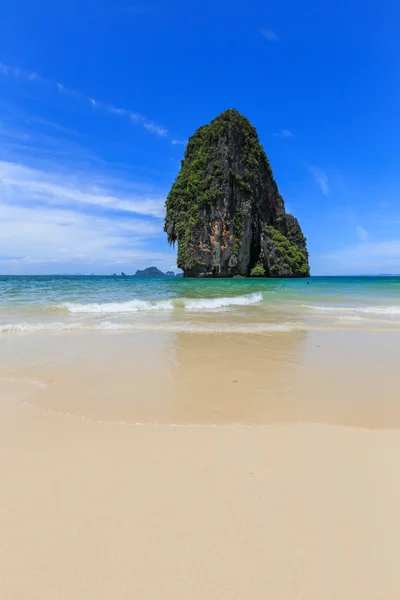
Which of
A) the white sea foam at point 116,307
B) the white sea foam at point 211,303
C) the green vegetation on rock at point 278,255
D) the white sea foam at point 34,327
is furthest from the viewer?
the green vegetation on rock at point 278,255

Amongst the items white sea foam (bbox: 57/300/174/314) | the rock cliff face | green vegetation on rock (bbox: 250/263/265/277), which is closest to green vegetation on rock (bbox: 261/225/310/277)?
the rock cliff face

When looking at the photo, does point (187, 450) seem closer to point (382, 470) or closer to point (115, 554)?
point (115, 554)

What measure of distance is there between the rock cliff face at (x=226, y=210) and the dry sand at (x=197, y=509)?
47.3m

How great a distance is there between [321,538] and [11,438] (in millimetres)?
2350

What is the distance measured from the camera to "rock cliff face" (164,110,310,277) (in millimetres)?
49750

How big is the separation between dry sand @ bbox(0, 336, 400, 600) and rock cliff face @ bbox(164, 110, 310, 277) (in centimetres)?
4731

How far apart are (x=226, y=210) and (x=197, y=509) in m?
50.5

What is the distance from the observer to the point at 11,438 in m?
2.53

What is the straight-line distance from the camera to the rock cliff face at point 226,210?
163 ft

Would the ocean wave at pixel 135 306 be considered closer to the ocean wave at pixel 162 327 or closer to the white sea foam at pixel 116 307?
the white sea foam at pixel 116 307

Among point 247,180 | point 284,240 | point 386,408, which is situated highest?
point 247,180

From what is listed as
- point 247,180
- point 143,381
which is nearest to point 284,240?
point 247,180

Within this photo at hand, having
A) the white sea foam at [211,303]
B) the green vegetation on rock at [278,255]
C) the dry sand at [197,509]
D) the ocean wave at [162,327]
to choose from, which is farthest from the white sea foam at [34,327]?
the green vegetation on rock at [278,255]

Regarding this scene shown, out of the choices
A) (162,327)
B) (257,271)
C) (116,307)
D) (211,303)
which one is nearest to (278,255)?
(257,271)
